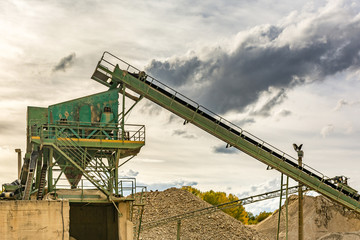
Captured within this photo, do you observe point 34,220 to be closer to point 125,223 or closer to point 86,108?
point 125,223

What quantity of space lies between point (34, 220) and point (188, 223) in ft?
95.9

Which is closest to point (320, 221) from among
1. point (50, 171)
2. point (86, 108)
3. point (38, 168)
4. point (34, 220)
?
point (86, 108)

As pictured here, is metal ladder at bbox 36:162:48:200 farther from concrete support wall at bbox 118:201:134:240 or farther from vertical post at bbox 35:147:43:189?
concrete support wall at bbox 118:201:134:240

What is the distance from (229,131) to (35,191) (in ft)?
36.2

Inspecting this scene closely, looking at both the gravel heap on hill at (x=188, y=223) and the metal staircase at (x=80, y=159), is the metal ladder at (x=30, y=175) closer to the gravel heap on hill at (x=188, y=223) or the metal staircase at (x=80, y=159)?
the metal staircase at (x=80, y=159)

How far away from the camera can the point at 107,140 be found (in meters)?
28.9

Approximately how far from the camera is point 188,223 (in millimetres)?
51594

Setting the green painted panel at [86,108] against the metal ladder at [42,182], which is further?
the green painted panel at [86,108]

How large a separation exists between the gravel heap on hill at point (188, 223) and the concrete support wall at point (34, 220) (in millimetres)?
22559

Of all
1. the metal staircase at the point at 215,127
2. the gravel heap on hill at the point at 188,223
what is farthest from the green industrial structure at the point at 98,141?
the gravel heap on hill at the point at 188,223

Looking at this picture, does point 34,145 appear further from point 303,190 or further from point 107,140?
point 303,190

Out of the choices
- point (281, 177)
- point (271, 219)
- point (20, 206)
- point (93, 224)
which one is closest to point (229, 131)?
point (281, 177)

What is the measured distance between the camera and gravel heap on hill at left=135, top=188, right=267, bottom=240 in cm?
4906

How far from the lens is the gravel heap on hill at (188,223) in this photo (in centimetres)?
4906
